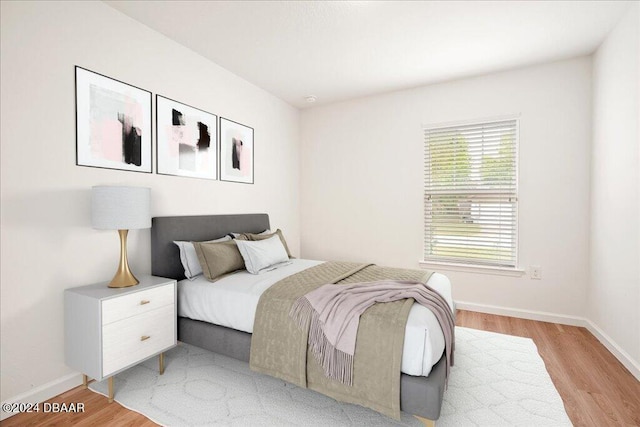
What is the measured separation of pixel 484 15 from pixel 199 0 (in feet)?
7.25

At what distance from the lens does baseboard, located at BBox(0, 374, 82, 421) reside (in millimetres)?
1846

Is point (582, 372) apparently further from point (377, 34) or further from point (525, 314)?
point (377, 34)

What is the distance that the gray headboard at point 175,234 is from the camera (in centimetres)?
260

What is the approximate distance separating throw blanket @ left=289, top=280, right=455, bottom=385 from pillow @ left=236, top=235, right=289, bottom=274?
0.83 m

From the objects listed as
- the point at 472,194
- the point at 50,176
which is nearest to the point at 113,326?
the point at 50,176

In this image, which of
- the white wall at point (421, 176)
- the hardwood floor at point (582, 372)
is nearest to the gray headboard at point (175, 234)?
the white wall at point (421, 176)

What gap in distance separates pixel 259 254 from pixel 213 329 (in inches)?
29.3

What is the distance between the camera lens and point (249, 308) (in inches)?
84.7

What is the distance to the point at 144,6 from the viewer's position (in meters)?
2.34

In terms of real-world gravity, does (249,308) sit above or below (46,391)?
above

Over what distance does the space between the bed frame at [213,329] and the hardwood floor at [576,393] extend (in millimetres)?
596

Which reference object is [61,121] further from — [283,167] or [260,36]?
[283,167]

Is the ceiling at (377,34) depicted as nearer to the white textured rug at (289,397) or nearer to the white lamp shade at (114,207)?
the white lamp shade at (114,207)

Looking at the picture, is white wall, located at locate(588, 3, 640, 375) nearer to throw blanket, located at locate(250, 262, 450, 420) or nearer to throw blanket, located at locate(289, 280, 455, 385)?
throw blanket, located at locate(289, 280, 455, 385)
